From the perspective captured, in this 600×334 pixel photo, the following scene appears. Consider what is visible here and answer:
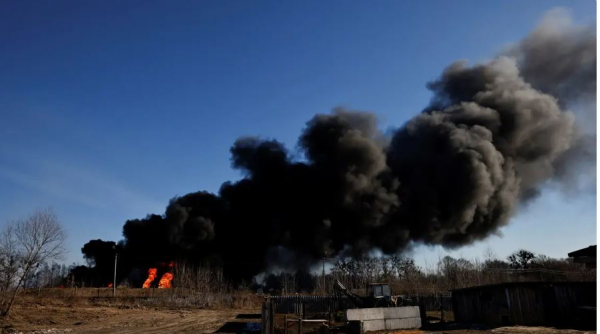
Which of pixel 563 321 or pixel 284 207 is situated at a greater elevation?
pixel 284 207

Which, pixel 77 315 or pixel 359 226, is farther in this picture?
pixel 359 226

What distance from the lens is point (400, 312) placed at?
2492 centimetres

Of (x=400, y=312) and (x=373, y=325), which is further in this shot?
(x=400, y=312)

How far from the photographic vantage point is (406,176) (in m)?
53.3

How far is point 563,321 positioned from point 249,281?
40.2 meters

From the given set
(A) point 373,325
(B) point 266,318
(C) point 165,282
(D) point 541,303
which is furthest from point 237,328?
(C) point 165,282

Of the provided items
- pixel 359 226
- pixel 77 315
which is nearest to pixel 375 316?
pixel 77 315

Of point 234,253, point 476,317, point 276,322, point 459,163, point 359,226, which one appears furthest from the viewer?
A: point 234,253

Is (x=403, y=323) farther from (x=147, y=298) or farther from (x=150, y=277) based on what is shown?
(x=150, y=277)

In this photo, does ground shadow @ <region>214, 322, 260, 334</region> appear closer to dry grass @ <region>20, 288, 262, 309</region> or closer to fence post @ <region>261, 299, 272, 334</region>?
fence post @ <region>261, 299, 272, 334</region>

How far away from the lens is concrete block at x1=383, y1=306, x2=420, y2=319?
24594 millimetres

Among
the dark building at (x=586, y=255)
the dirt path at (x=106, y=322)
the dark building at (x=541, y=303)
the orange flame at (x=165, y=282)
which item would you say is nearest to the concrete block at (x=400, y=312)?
the dark building at (x=541, y=303)

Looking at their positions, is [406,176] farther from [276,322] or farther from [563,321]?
[276,322]

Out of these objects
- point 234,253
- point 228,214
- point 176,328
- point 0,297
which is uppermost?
point 228,214
